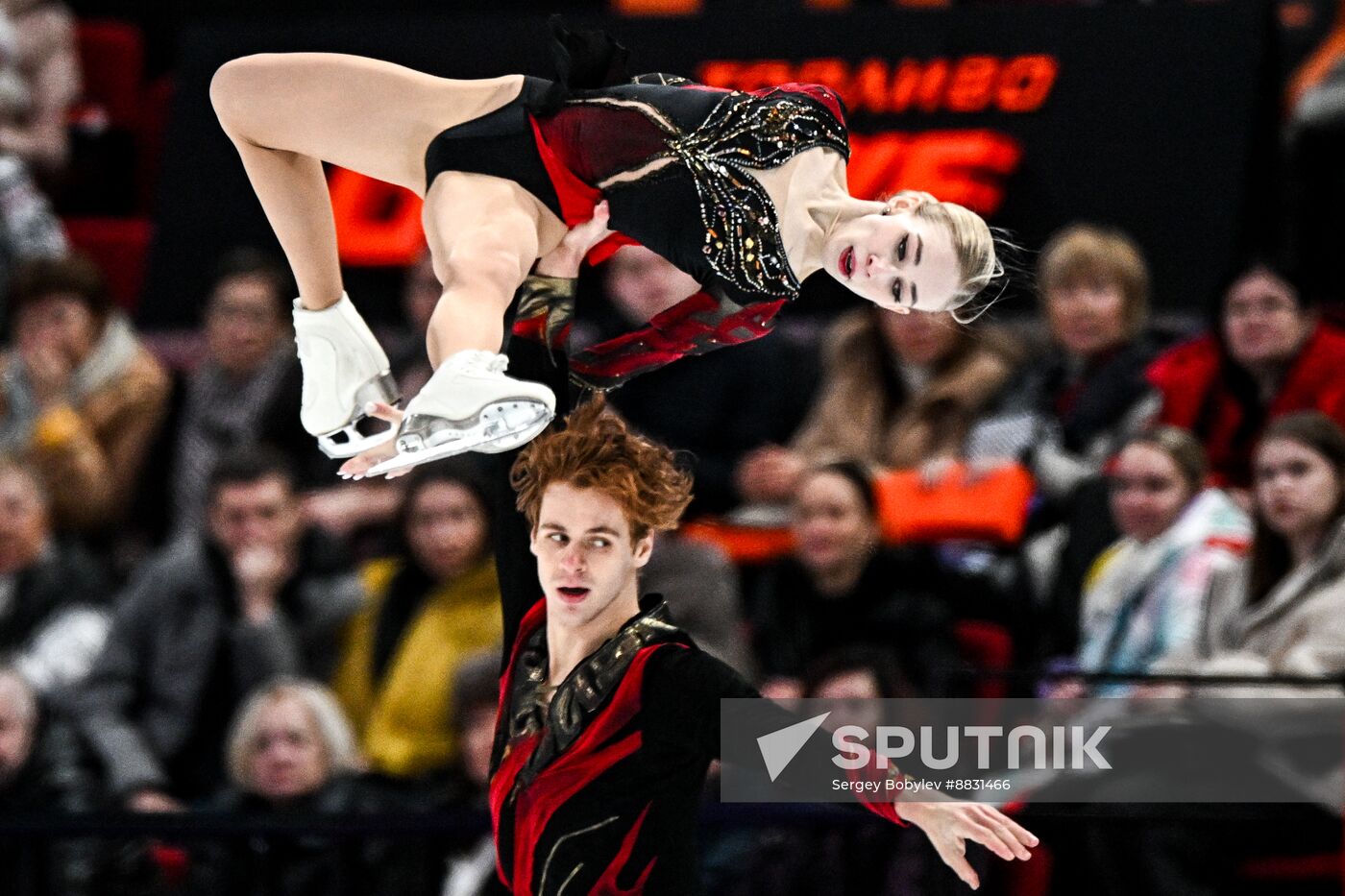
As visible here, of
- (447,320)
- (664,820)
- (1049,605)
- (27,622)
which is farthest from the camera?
(27,622)

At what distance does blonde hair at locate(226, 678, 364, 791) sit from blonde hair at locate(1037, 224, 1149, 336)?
223 cm

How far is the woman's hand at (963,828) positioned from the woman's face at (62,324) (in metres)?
3.93

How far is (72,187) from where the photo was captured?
803cm

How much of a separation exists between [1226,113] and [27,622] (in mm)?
3903

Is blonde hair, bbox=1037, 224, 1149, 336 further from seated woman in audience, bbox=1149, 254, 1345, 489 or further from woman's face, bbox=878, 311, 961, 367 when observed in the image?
woman's face, bbox=878, 311, 961, 367

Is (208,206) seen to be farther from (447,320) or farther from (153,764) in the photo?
(447,320)

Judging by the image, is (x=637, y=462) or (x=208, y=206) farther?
(x=208, y=206)

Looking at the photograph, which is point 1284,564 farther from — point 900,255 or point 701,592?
point 900,255

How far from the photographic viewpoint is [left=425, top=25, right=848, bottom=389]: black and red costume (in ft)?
10.2

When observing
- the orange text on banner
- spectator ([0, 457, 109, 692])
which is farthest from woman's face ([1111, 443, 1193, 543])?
spectator ([0, 457, 109, 692])

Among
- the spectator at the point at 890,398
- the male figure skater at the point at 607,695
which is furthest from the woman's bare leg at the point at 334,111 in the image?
the spectator at the point at 890,398

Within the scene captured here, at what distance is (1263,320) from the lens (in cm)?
571

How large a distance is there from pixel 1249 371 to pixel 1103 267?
18.9 inches

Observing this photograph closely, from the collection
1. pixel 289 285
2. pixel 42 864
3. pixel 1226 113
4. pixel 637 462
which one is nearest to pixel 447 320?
pixel 637 462
